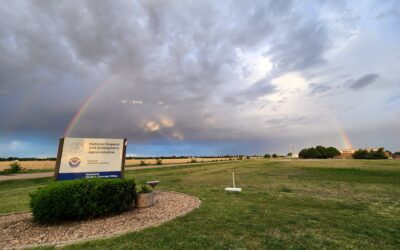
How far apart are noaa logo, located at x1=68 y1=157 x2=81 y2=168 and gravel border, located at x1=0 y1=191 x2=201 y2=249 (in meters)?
2.11

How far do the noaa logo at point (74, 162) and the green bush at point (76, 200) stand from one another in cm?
180

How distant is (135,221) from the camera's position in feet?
25.5

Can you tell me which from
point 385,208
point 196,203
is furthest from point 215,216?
point 385,208

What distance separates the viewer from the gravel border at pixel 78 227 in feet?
20.9

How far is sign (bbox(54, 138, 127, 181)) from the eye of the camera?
980 centimetres

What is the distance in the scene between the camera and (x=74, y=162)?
999 cm

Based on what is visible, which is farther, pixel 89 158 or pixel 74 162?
pixel 89 158

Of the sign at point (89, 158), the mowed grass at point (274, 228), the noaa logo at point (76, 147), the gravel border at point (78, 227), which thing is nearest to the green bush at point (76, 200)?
the gravel border at point (78, 227)

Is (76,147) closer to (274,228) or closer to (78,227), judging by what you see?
(78,227)

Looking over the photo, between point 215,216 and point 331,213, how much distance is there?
3908 mm

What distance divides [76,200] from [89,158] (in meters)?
2.72

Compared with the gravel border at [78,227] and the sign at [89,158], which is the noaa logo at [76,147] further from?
the gravel border at [78,227]

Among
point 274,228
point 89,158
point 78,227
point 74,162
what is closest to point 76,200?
point 78,227

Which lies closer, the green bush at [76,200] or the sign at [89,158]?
the green bush at [76,200]
